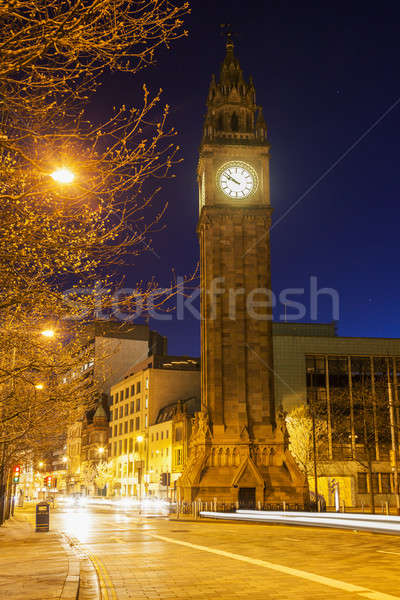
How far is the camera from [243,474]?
52.2 meters

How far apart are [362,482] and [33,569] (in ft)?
231

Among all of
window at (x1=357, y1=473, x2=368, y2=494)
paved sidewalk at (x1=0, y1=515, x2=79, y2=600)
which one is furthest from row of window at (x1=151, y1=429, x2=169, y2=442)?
paved sidewalk at (x1=0, y1=515, x2=79, y2=600)

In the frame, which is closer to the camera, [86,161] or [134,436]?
[86,161]

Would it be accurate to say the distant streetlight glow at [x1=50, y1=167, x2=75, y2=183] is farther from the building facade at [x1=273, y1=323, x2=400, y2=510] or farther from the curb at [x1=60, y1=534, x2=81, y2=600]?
the building facade at [x1=273, y1=323, x2=400, y2=510]

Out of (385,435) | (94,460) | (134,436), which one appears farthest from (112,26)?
(94,460)

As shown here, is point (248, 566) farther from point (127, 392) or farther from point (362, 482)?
point (127, 392)

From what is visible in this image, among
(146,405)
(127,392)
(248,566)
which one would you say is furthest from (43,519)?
(127,392)

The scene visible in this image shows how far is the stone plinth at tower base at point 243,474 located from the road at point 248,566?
83.1ft

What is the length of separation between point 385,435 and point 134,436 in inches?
1787

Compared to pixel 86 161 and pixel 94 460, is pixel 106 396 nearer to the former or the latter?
pixel 94 460

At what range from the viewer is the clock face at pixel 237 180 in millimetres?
60781

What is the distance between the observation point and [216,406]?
55.9 m

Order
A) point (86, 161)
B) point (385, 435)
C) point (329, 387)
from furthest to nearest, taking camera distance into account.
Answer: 1. point (329, 387)
2. point (385, 435)
3. point (86, 161)

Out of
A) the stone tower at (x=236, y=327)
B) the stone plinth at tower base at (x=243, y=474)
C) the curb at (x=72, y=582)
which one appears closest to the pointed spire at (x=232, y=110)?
the stone tower at (x=236, y=327)
